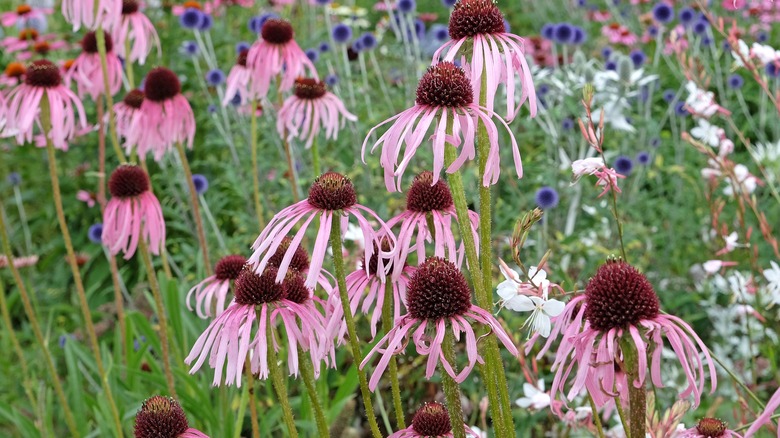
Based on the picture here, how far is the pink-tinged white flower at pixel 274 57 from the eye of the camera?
2.44 meters

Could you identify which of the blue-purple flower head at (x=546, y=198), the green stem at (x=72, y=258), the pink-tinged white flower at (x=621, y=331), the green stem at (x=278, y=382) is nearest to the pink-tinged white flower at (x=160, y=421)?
the green stem at (x=278, y=382)

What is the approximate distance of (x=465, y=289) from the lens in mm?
1068

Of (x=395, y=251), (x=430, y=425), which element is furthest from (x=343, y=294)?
(x=430, y=425)

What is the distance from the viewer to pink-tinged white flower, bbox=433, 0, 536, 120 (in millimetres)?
1120

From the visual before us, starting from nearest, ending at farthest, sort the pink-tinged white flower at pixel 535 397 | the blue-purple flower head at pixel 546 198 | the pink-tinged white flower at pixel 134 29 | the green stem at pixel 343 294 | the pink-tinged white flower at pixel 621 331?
the pink-tinged white flower at pixel 621 331, the green stem at pixel 343 294, the pink-tinged white flower at pixel 535 397, the pink-tinged white flower at pixel 134 29, the blue-purple flower head at pixel 546 198

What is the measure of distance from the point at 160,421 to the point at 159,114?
1480 millimetres

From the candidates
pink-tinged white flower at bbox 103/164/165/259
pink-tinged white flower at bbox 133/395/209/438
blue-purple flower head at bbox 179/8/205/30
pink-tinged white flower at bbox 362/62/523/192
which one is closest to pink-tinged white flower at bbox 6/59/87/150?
pink-tinged white flower at bbox 103/164/165/259

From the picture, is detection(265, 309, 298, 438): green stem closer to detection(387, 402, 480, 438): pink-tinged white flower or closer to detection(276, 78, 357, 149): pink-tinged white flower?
detection(387, 402, 480, 438): pink-tinged white flower

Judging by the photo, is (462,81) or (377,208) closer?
(462,81)

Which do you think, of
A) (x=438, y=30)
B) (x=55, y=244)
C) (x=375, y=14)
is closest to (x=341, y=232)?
(x=438, y=30)

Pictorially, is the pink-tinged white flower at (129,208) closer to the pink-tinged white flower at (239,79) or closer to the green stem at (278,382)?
the pink-tinged white flower at (239,79)

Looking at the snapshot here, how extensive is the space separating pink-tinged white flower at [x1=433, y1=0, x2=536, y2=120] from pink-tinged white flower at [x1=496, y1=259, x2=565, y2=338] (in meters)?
0.24

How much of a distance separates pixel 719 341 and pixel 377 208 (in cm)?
139

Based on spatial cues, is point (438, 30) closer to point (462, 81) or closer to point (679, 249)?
point (679, 249)
